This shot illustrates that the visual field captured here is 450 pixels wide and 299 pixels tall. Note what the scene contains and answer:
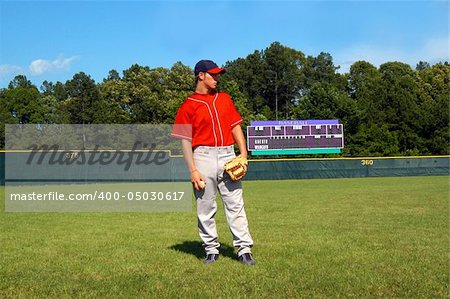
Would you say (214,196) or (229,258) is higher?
(214,196)

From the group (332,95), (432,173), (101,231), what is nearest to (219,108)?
(101,231)

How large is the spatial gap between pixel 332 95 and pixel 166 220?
42.8 metres

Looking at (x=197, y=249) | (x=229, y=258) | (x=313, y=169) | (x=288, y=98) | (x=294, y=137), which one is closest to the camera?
(x=229, y=258)

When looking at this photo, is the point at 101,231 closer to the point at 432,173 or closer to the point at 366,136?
the point at 432,173

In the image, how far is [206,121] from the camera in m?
4.57

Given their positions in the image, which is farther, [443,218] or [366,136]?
[366,136]

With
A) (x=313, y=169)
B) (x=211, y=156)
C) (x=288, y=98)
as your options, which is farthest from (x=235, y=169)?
(x=288, y=98)

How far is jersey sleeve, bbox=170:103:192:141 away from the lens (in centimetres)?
454

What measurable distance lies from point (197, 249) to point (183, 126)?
65.0 inches

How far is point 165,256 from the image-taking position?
4969 millimetres
